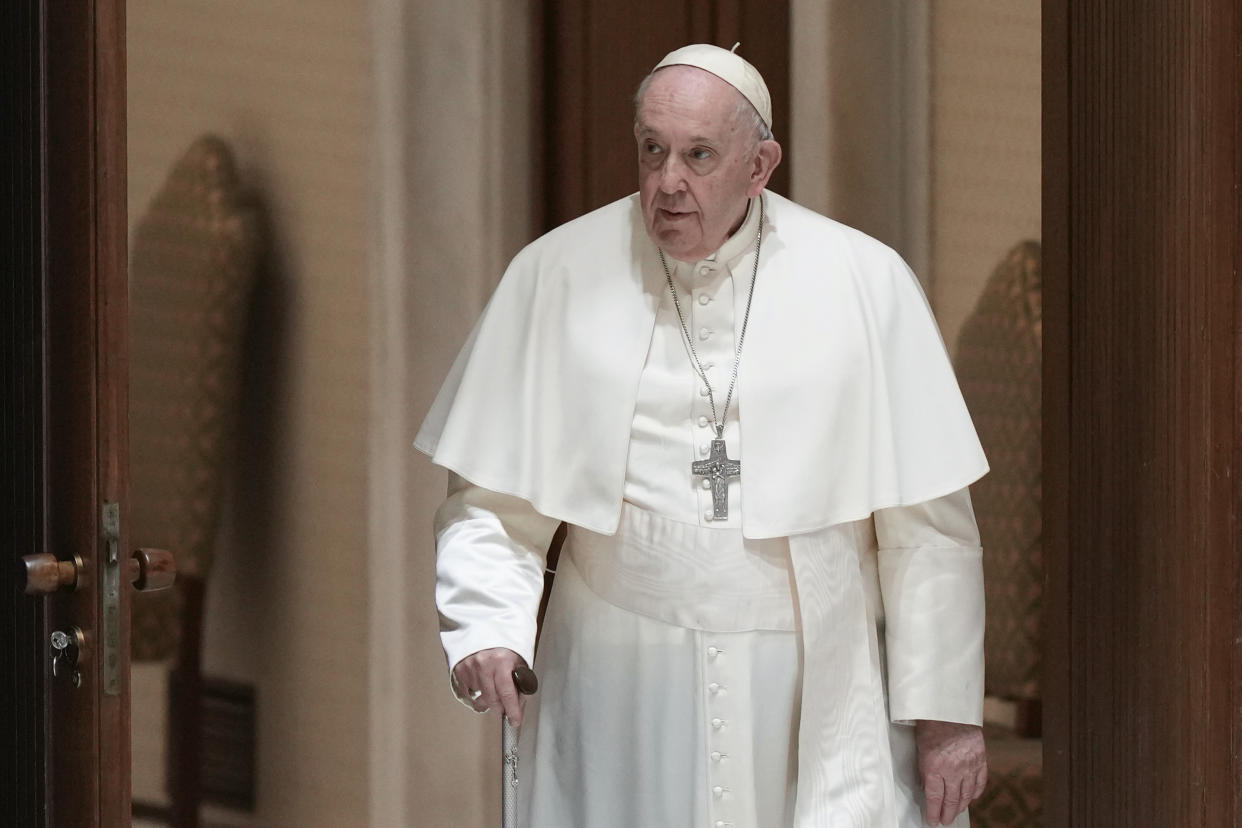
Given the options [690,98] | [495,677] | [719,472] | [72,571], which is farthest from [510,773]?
[690,98]

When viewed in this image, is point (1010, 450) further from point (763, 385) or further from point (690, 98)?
point (690, 98)

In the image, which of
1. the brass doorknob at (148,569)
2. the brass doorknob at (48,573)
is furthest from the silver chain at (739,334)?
the brass doorknob at (48,573)

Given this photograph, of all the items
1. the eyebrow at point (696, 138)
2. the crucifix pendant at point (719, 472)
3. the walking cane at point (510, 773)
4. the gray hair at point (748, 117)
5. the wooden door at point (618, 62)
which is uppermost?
the wooden door at point (618, 62)

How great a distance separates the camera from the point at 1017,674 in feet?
12.5

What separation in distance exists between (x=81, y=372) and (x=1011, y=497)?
6.58 ft

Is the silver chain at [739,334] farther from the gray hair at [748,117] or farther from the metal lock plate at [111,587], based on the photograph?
the metal lock plate at [111,587]

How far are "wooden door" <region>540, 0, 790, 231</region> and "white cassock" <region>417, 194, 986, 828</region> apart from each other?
987 mm

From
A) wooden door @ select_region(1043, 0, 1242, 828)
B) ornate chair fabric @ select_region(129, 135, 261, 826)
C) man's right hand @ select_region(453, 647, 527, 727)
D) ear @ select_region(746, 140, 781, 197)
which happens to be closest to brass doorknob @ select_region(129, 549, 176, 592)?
man's right hand @ select_region(453, 647, 527, 727)

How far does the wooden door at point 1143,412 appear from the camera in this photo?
2762mm

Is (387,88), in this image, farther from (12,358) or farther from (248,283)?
(12,358)

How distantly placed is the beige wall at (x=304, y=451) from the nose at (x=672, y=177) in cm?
135

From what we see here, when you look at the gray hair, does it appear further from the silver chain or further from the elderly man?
the silver chain

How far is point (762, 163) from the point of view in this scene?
9.55 feet

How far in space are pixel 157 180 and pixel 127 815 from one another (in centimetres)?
153
